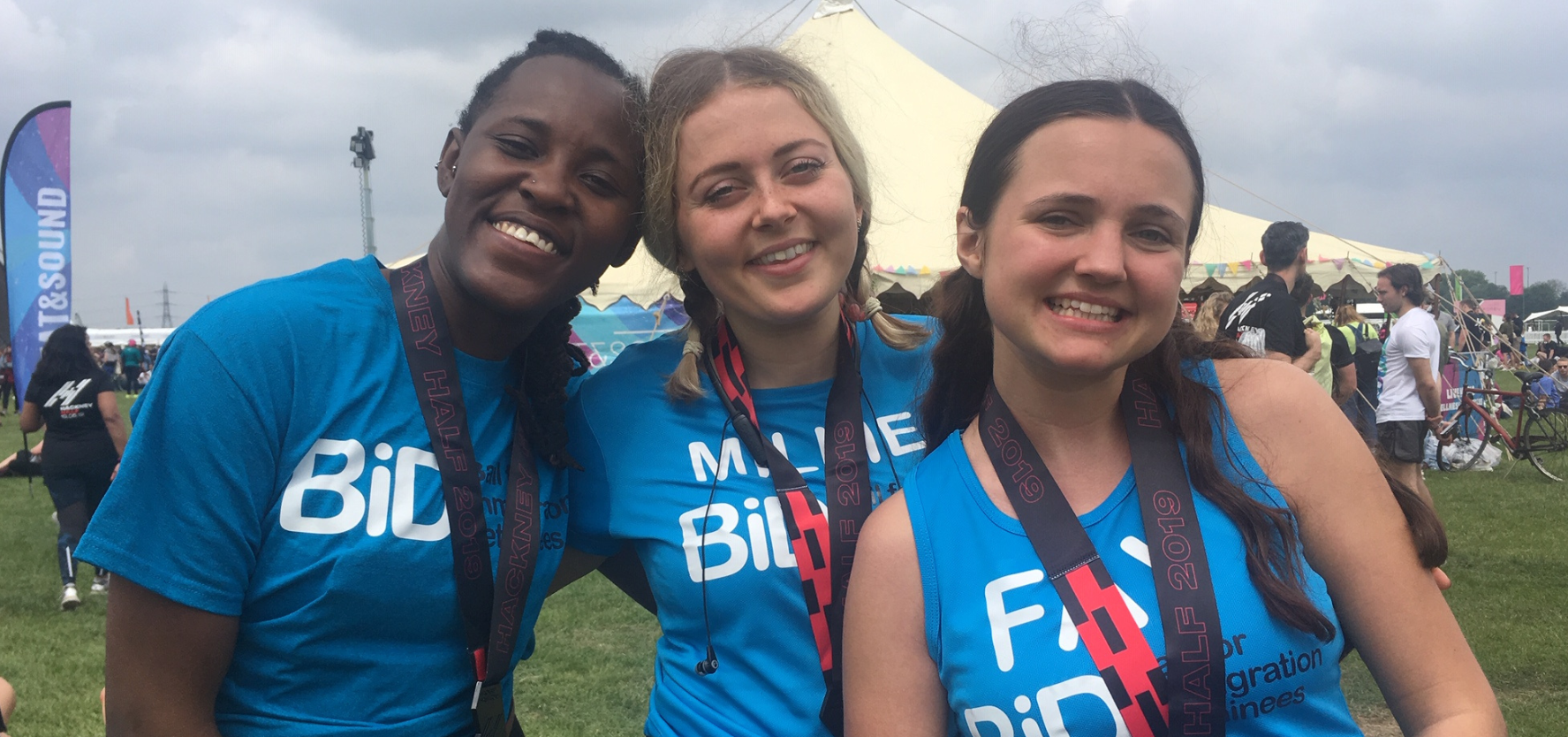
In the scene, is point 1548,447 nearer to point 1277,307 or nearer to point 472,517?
point 1277,307

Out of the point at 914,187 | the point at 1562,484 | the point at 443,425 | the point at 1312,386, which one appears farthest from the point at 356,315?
the point at 1562,484

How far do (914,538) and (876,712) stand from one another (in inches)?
10.2

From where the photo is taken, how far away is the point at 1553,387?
16.1 meters

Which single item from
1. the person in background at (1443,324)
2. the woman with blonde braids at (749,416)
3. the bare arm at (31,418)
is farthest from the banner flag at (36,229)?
the person in background at (1443,324)

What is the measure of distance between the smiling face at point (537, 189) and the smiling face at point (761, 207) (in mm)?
154

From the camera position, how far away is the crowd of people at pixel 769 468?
1.35m

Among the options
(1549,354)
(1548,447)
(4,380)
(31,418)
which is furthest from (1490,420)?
(4,380)

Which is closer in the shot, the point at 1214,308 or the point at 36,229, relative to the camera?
the point at 1214,308

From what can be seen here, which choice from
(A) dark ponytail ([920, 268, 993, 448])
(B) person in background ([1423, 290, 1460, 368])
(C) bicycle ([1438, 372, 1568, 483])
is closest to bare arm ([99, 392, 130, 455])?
(A) dark ponytail ([920, 268, 993, 448])

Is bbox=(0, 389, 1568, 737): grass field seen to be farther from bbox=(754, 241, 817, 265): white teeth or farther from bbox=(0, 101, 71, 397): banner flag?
bbox=(754, 241, 817, 265): white teeth

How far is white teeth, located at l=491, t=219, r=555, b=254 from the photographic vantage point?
5.95 feet

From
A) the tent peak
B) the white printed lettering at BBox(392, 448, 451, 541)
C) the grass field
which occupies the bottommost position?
the grass field

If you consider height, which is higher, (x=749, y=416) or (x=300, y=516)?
(x=749, y=416)

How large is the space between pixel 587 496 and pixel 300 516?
0.56 metres
